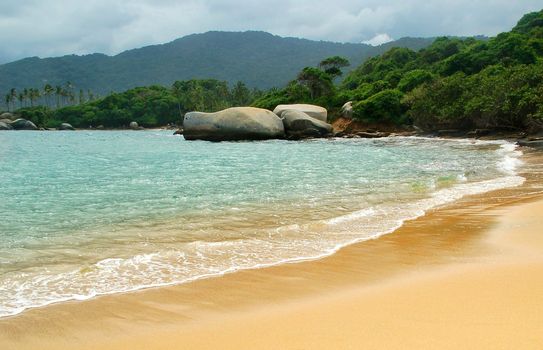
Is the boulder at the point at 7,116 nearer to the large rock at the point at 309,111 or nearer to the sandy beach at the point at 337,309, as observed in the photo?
the large rock at the point at 309,111

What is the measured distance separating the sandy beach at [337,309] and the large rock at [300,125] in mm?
37967

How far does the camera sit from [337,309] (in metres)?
4.05

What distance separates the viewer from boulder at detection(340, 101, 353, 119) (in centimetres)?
5003

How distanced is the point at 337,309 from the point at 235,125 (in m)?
38.1

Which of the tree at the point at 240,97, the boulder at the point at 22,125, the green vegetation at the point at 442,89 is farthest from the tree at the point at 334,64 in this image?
the boulder at the point at 22,125

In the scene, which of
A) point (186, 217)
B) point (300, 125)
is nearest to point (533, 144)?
point (300, 125)

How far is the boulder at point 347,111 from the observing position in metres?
50.0

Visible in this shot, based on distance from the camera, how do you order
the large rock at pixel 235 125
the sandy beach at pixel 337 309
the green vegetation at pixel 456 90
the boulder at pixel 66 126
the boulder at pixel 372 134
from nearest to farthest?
1. the sandy beach at pixel 337 309
2. the green vegetation at pixel 456 90
3. the large rock at pixel 235 125
4. the boulder at pixel 372 134
5. the boulder at pixel 66 126

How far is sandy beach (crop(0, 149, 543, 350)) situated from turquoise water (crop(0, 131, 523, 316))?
0.57 m

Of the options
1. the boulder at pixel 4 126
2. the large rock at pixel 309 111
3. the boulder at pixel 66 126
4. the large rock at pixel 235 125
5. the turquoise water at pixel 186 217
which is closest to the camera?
the turquoise water at pixel 186 217

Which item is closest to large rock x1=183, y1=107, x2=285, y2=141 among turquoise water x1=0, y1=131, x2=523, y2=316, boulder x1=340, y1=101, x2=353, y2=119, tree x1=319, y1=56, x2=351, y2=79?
boulder x1=340, y1=101, x2=353, y2=119

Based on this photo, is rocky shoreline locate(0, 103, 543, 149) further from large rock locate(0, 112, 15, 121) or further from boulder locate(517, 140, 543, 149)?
large rock locate(0, 112, 15, 121)

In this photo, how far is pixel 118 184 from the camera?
14.3 m

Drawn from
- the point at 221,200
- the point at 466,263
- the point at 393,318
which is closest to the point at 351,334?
the point at 393,318
